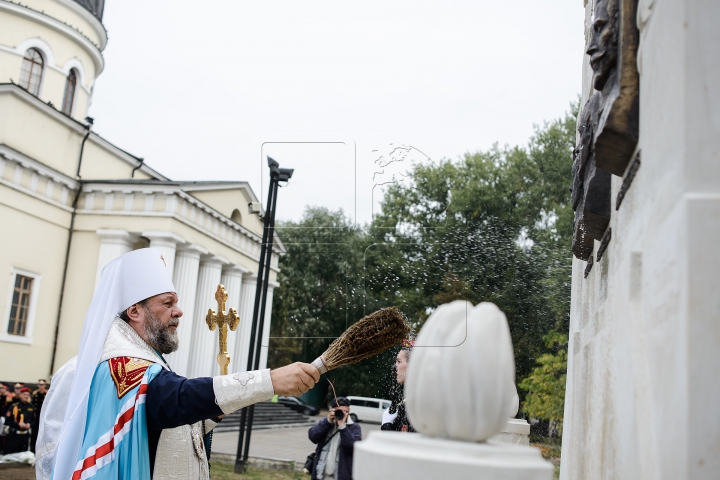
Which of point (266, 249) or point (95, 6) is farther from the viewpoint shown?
point (95, 6)

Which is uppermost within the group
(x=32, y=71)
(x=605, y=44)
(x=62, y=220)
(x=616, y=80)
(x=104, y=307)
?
(x=32, y=71)

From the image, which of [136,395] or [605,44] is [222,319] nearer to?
[136,395]

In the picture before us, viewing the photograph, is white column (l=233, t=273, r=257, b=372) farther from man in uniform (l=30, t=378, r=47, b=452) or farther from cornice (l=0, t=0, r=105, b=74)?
cornice (l=0, t=0, r=105, b=74)

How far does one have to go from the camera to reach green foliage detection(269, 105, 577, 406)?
12.9 feet

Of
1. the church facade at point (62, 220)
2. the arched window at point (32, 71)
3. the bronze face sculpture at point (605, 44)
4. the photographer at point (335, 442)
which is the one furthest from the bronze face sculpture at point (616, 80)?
the arched window at point (32, 71)

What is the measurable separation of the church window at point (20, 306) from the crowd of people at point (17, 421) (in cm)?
670

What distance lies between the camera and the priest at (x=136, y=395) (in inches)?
137

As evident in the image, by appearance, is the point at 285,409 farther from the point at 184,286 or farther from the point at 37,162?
the point at 37,162

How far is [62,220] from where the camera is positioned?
2297 centimetres

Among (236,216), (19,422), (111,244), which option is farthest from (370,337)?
(111,244)

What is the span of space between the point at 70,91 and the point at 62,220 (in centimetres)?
Answer: 687

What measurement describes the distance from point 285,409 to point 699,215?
2286 centimetres

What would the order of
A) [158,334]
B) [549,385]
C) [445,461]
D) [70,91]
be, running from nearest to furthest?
[445,461], [158,334], [549,385], [70,91]

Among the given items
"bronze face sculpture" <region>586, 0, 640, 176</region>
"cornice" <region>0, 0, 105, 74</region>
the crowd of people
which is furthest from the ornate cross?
"cornice" <region>0, 0, 105, 74</region>
